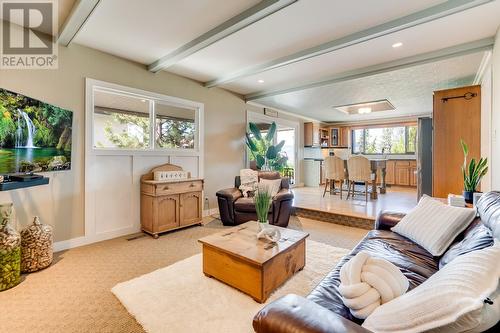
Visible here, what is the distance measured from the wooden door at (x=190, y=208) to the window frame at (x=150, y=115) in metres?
0.82

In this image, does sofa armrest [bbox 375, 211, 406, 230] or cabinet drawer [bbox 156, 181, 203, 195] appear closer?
sofa armrest [bbox 375, 211, 406, 230]

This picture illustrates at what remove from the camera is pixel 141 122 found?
384cm

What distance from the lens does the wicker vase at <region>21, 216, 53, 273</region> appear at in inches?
91.4

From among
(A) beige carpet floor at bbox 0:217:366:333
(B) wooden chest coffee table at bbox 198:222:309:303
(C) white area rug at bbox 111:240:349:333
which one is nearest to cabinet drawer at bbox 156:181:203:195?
(A) beige carpet floor at bbox 0:217:366:333

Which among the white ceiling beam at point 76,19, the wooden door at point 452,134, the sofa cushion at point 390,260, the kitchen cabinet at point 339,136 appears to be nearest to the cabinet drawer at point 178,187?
the white ceiling beam at point 76,19

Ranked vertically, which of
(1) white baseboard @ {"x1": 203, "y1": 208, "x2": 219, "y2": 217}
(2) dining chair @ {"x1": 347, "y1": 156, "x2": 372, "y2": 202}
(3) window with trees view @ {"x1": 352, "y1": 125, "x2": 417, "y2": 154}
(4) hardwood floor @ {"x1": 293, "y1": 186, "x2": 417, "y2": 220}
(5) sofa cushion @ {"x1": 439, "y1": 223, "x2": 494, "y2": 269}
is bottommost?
(1) white baseboard @ {"x1": 203, "y1": 208, "x2": 219, "y2": 217}

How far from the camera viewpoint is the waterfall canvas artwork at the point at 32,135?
2.08 metres

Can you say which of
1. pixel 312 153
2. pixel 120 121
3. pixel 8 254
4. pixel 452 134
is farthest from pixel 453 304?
pixel 312 153

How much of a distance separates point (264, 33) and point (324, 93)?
269cm

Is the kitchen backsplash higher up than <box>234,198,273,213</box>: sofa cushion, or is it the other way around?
the kitchen backsplash

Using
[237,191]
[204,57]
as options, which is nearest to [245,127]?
[237,191]

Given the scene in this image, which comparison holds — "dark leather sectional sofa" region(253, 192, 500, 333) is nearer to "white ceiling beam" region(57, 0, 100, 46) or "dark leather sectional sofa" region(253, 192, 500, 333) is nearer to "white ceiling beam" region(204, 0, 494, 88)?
"white ceiling beam" region(204, 0, 494, 88)

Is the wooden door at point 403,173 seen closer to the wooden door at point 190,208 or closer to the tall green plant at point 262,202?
the wooden door at point 190,208

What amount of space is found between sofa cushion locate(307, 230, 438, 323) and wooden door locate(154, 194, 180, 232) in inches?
102
